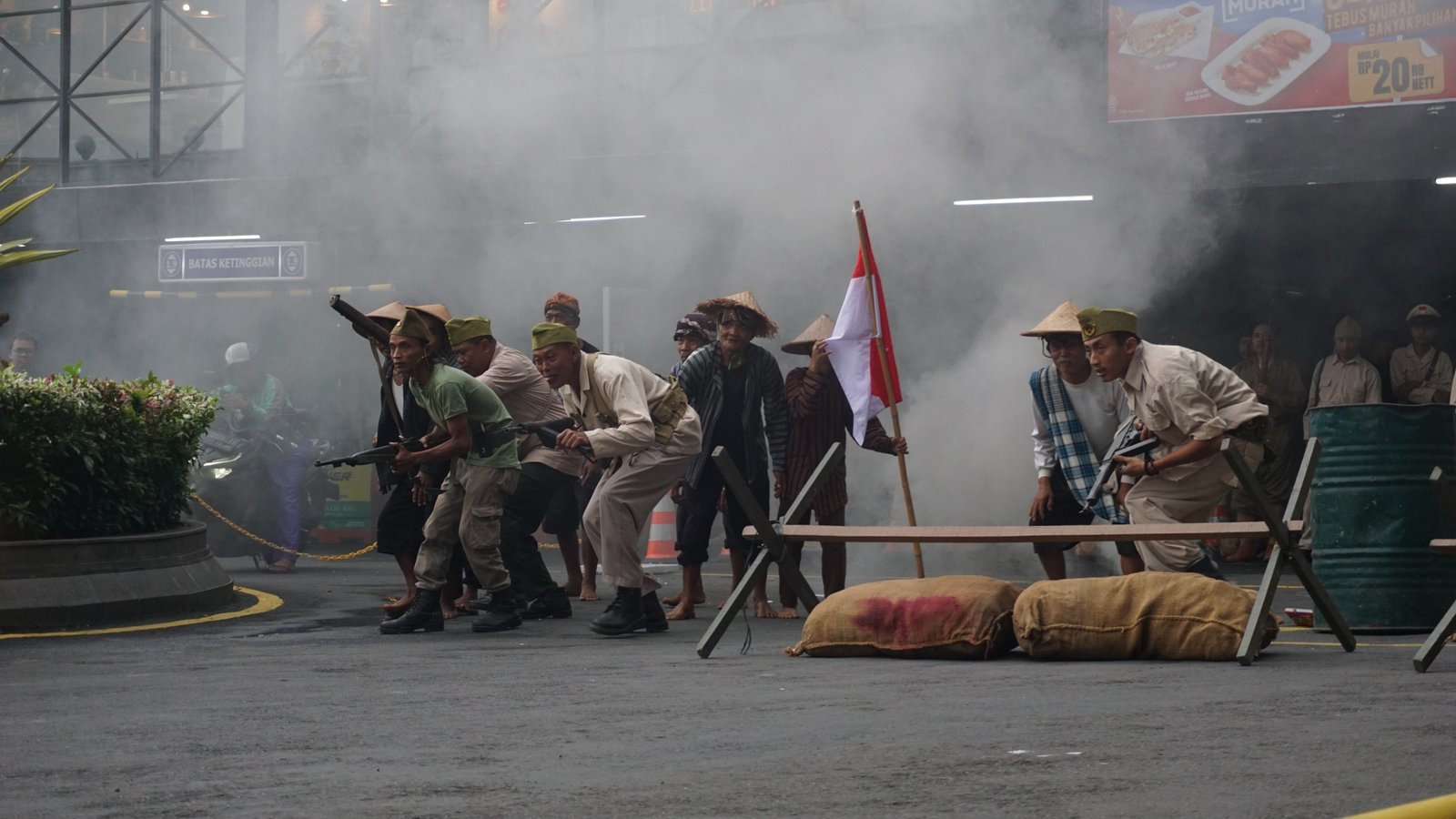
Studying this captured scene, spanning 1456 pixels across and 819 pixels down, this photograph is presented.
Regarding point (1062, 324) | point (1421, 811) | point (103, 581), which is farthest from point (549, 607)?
point (1421, 811)

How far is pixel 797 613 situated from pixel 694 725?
3845 mm

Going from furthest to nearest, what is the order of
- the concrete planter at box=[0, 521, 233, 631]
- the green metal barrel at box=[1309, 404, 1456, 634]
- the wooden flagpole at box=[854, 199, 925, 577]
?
the wooden flagpole at box=[854, 199, 925, 577], the concrete planter at box=[0, 521, 233, 631], the green metal barrel at box=[1309, 404, 1456, 634]

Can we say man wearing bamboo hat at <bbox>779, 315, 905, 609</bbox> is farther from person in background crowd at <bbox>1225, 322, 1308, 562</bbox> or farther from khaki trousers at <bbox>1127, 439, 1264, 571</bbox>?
person in background crowd at <bbox>1225, 322, 1308, 562</bbox>

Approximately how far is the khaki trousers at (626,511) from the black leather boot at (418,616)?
2.45 feet

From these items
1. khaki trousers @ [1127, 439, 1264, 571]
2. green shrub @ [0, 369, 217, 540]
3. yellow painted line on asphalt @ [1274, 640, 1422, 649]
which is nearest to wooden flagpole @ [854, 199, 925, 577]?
khaki trousers @ [1127, 439, 1264, 571]

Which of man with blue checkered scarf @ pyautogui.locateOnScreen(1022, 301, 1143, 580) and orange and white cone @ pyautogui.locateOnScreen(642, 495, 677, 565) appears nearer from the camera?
man with blue checkered scarf @ pyautogui.locateOnScreen(1022, 301, 1143, 580)

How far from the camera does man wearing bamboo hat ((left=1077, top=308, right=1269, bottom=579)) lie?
646 centimetres

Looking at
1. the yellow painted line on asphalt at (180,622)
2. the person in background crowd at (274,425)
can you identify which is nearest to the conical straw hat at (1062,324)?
the yellow painted line on asphalt at (180,622)

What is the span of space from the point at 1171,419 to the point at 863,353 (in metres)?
2.15

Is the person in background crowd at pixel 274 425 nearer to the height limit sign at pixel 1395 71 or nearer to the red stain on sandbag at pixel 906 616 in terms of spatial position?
the red stain on sandbag at pixel 906 616

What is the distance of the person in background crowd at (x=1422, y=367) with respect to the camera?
1164cm

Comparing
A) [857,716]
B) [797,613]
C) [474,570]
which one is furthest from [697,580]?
[857,716]

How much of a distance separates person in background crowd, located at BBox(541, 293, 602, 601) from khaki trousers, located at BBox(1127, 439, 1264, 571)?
3.33 m

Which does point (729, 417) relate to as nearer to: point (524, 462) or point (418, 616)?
point (524, 462)
